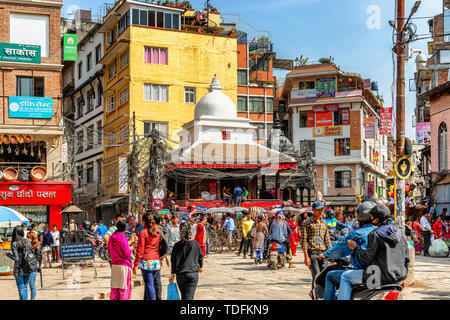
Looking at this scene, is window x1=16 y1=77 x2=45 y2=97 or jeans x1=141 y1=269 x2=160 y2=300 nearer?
jeans x1=141 y1=269 x2=160 y2=300

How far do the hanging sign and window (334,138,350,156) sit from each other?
4450 cm

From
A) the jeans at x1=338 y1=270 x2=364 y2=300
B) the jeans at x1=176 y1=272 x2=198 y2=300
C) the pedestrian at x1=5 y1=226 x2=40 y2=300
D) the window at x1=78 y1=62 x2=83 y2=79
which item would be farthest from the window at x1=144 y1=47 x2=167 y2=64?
the jeans at x1=338 y1=270 x2=364 y2=300

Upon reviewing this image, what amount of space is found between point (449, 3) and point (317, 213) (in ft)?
149

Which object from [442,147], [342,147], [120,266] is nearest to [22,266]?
[120,266]

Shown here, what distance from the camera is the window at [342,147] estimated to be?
57.8m

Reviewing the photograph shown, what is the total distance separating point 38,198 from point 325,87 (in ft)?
113

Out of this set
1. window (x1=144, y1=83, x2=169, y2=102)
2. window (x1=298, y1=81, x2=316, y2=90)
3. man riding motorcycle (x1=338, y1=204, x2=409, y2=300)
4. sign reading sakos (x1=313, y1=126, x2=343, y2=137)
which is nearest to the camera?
man riding motorcycle (x1=338, y1=204, x2=409, y2=300)

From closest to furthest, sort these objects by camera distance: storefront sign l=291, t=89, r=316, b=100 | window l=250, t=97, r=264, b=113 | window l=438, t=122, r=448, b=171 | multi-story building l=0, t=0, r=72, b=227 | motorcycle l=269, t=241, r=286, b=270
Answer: motorcycle l=269, t=241, r=286, b=270 < multi-story building l=0, t=0, r=72, b=227 < window l=438, t=122, r=448, b=171 < window l=250, t=97, r=264, b=113 < storefront sign l=291, t=89, r=316, b=100

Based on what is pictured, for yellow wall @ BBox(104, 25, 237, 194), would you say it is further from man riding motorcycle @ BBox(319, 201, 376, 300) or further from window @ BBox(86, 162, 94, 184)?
man riding motorcycle @ BBox(319, 201, 376, 300)

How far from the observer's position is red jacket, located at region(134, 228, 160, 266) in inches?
405

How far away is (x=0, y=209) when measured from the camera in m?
18.4

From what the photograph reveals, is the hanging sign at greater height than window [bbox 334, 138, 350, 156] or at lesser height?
lesser

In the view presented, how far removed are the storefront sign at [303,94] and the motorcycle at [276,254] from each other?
→ 137 feet

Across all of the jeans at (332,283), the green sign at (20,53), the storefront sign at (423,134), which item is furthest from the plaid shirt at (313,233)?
the storefront sign at (423,134)
